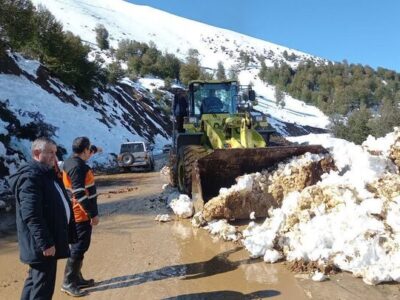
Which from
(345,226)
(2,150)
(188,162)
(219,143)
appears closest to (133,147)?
(2,150)

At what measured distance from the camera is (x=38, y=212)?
4.16m

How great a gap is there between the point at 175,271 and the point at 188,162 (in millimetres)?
3666

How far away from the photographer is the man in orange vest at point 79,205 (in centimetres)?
566

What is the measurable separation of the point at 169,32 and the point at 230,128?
6704 inches

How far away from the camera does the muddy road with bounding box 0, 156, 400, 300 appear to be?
5488mm

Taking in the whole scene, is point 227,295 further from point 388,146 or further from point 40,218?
point 388,146

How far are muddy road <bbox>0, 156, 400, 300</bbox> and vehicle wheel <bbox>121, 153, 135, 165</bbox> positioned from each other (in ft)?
39.6

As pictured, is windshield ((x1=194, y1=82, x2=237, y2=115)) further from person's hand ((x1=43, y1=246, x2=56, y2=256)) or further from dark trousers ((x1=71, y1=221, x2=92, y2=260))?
person's hand ((x1=43, y1=246, x2=56, y2=256))

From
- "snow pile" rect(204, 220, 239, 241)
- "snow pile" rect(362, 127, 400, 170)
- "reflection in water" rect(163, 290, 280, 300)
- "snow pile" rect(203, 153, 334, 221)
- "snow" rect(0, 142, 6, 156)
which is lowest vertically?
"reflection in water" rect(163, 290, 280, 300)

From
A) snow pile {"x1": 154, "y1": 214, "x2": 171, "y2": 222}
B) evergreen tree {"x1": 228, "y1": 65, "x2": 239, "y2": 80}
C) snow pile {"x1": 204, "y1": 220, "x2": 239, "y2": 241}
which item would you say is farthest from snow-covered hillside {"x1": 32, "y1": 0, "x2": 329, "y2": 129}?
snow pile {"x1": 204, "y1": 220, "x2": 239, "y2": 241}

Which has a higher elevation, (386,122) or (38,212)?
(386,122)

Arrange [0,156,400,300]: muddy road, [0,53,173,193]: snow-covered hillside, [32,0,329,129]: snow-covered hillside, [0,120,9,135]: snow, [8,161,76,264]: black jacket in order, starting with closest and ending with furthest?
[8,161,76,264]: black jacket, [0,156,400,300]: muddy road, [0,120,9,135]: snow, [0,53,173,193]: snow-covered hillside, [32,0,329,129]: snow-covered hillside

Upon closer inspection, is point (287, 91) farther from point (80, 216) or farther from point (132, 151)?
point (80, 216)

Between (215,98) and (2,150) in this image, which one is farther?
(2,150)
